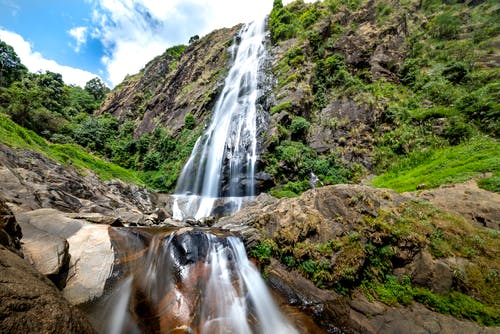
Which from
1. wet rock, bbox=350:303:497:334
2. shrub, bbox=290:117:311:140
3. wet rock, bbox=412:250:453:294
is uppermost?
shrub, bbox=290:117:311:140

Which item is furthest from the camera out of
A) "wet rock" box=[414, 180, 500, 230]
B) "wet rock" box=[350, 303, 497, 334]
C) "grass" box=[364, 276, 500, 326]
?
"wet rock" box=[414, 180, 500, 230]

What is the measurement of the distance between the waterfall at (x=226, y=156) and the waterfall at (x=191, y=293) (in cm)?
930

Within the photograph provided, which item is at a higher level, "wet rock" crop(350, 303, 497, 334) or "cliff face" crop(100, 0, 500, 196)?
"cliff face" crop(100, 0, 500, 196)

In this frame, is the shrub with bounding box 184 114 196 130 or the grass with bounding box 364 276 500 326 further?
the shrub with bounding box 184 114 196 130

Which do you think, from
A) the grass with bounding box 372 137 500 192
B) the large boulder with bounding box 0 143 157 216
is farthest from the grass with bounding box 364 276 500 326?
the large boulder with bounding box 0 143 157 216

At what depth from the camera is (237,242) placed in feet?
28.1

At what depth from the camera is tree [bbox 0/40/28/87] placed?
38.7 meters

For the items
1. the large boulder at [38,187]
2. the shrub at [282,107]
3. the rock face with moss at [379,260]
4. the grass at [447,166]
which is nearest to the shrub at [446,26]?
the grass at [447,166]

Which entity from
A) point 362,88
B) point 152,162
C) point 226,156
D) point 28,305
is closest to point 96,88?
point 152,162

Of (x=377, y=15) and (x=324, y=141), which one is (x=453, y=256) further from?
(x=377, y=15)

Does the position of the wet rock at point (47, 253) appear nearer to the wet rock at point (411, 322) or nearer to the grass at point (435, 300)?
the wet rock at point (411, 322)

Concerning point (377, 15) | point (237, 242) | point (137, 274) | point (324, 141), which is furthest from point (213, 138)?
point (377, 15)

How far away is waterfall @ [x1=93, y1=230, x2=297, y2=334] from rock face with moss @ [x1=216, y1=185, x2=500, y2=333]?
3.22 ft

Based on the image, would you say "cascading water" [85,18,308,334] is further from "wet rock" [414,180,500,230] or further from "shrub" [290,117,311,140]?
"shrub" [290,117,311,140]
